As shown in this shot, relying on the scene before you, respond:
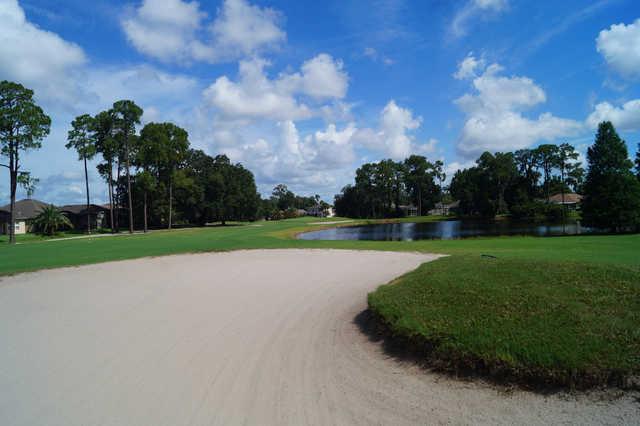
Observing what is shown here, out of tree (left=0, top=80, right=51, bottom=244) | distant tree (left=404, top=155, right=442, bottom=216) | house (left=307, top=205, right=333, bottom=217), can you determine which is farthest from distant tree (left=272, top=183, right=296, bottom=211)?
tree (left=0, top=80, right=51, bottom=244)

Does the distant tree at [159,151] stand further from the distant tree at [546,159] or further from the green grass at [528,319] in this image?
the distant tree at [546,159]

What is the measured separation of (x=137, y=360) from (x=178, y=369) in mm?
947

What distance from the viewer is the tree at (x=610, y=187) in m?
33.2

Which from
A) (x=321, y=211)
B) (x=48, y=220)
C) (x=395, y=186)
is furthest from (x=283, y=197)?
(x=48, y=220)

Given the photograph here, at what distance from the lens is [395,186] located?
106938mm

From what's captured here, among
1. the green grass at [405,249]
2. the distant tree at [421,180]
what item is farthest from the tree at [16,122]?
the distant tree at [421,180]

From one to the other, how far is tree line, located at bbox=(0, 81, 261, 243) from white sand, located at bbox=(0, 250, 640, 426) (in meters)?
34.7

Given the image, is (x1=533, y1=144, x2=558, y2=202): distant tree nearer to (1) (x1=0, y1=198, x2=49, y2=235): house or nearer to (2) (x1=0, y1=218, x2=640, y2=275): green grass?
(2) (x1=0, y1=218, x2=640, y2=275): green grass

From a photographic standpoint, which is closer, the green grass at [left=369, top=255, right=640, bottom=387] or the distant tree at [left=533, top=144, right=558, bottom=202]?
the green grass at [left=369, top=255, right=640, bottom=387]

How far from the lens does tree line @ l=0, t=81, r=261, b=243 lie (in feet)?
121

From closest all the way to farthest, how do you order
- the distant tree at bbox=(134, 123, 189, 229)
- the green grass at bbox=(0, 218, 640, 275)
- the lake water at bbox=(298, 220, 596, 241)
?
the green grass at bbox=(0, 218, 640, 275)
the lake water at bbox=(298, 220, 596, 241)
the distant tree at bbox=(134, 123, 189, 229)

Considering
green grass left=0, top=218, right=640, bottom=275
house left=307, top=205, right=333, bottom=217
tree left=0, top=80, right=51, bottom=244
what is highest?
tree left=0, top=80, right=51, bottom=244

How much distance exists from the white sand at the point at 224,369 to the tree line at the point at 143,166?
34.7 metres

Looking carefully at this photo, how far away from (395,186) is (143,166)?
70.4 meters
